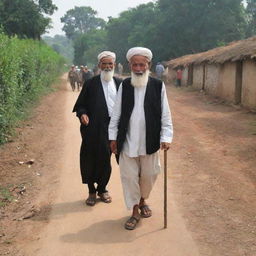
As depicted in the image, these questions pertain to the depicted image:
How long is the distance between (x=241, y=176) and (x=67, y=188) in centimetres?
292

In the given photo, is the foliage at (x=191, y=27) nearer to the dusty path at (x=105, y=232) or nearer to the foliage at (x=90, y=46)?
the foliage at (x=90, y=46)

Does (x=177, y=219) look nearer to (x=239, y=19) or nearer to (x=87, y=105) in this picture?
(x=87, y=105)

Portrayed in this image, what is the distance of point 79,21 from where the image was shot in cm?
10388

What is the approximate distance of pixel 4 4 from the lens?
29.9m

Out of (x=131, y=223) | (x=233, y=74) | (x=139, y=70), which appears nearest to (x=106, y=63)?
(x=139, y=70)

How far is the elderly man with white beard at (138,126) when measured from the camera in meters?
4.46

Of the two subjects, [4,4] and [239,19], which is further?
[239,19]

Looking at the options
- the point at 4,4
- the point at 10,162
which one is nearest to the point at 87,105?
the point at 10,162

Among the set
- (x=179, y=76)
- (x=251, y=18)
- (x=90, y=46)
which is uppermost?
(x=251, y=18)

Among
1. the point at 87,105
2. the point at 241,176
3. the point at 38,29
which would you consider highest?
the point at 38,29

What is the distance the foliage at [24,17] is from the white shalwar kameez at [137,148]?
87.4 feet

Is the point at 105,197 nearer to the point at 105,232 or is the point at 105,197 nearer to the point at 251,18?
the point at 105,232

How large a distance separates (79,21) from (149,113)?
104m

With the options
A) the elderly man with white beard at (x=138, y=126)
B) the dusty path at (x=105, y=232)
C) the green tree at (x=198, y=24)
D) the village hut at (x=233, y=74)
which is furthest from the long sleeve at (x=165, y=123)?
the green tree at (x=198, y=24)
